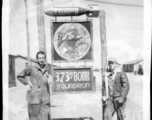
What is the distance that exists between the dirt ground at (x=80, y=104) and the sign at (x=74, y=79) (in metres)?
0.01

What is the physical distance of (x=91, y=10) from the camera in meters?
0.48

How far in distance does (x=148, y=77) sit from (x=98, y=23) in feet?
0.57

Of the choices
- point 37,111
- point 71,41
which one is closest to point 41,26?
point 71,41

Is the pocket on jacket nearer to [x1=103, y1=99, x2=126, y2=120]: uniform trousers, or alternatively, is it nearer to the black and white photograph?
the black and white photograph

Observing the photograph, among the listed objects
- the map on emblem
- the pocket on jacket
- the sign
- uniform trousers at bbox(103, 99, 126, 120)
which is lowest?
uniform trousers at bbox(103, 99, 126, 120)

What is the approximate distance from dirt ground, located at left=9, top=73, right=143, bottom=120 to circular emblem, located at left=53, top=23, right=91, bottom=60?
0.07 meters

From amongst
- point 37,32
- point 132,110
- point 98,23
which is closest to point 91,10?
point 98,23

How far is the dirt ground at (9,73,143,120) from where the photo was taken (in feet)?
1.56

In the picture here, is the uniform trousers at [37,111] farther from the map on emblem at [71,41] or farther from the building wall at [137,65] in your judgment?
the building wall at [137,65]

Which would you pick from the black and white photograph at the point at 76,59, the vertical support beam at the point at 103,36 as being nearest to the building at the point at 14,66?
the black and white photograph at the point at 76,59

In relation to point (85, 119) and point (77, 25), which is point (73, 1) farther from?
point (85, 119)

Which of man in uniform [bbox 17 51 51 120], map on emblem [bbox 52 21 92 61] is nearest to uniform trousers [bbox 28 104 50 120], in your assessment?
man in uniform [bbox 17 51 51 120]

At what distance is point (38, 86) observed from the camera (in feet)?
1.56

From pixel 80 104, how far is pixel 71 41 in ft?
0.49
